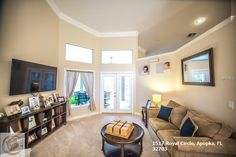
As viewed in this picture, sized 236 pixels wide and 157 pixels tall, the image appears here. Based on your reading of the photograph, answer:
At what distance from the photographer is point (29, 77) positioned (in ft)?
9.19

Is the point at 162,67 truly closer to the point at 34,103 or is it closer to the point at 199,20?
the point at 199,20

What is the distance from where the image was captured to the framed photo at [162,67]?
434 cm

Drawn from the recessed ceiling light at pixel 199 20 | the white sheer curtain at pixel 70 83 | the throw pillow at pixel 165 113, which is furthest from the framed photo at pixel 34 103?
the recessed ceiling light at pixel 199 20

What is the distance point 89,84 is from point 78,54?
141cm

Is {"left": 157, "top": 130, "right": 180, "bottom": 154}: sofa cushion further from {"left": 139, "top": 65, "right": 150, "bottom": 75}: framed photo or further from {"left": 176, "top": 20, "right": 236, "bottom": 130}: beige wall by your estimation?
{"left": 139, "top": 65, "right": 150, "bottom": 75}: framed photo

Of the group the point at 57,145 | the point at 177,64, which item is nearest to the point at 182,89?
the point at 177,64

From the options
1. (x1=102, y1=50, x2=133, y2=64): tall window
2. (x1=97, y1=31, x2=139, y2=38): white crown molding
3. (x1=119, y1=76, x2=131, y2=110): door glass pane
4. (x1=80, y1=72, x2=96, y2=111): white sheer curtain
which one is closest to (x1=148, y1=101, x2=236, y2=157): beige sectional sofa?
(x1=119, y1=76, x2=131, y2=110): door glass pane

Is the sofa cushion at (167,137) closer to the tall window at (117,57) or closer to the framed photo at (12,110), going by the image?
the framed photo at (12,110)

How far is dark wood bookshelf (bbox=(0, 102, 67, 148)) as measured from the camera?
7.08 ft

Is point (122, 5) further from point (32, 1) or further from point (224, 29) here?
point (224, 29)

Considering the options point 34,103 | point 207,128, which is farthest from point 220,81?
point 34,103

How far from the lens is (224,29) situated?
2.07 m

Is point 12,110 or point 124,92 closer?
point 12,110

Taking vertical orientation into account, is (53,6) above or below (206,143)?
above
